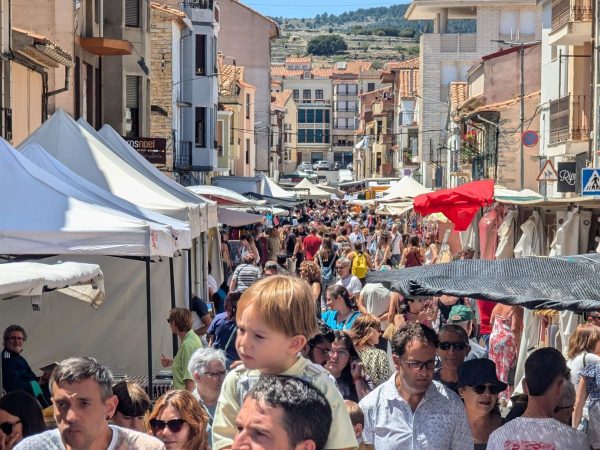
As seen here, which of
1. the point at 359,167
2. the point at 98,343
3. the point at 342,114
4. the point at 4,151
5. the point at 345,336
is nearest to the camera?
the point at 345,336

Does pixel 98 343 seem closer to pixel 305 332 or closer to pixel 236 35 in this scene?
pixel 305 332

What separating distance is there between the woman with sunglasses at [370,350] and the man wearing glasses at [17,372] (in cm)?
261

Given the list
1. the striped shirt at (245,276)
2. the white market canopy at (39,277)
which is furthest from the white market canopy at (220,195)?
the white market canopy at (39,277)

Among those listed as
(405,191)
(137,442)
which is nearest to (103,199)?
(137,442)

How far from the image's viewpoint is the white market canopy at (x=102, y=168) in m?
13.9

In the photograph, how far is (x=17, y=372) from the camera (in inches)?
398

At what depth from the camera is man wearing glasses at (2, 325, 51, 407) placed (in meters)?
9.97

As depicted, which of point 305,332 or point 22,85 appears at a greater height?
point 22,85

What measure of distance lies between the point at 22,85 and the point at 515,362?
12.1 meters

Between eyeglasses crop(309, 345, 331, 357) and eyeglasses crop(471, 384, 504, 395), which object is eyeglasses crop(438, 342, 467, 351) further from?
eyeglasses crop(471, 384, 504, 395)

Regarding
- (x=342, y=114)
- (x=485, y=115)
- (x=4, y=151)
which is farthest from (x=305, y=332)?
(x=342, y=114)

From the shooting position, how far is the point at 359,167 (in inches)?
5399

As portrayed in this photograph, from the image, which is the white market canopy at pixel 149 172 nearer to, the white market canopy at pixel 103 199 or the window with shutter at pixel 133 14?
the white market canopy at pixel 103 199

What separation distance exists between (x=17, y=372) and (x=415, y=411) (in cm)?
470
